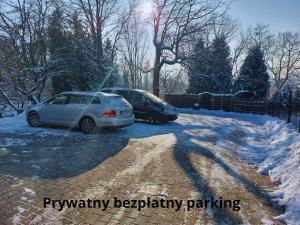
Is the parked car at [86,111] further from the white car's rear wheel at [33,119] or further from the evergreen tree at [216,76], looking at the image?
the evergreen tree at [216,76]

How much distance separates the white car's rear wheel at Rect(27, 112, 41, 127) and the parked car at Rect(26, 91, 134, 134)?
0.19 meters

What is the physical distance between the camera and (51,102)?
38.4 ft

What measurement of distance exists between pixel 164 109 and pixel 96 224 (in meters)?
10.2

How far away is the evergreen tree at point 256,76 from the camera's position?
31.2 meters

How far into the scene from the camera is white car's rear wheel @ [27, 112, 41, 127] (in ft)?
39.3

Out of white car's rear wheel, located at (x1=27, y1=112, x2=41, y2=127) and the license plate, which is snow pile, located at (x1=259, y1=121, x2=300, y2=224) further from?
white car's rear wheel, located at (x1=27, y1=112, x2=41, y2=127)

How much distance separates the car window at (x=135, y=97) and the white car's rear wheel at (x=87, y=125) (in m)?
4.03

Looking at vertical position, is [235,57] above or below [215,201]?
above

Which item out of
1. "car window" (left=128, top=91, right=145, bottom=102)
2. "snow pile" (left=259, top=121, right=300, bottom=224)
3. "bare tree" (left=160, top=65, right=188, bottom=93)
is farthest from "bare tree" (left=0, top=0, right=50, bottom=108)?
"bare tree" (left=160, top=65, right=188, bottom=93)

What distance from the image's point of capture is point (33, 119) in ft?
39.5

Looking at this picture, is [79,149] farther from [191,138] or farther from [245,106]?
[245,106]

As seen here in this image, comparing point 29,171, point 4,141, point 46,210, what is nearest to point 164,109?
point 4,141

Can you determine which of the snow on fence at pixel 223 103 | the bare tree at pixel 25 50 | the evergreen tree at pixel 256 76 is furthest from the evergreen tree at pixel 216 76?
the bare tree at pixel 25 50

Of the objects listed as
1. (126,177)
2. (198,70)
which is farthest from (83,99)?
(198,70)
